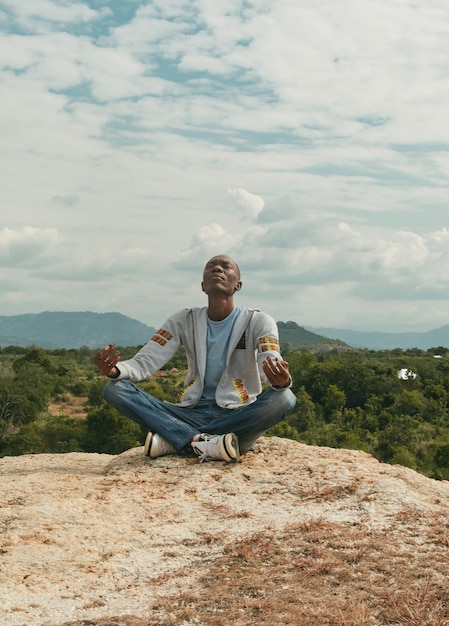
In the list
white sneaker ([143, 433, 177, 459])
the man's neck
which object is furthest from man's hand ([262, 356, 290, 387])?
white sneaker ([143, 433, 177, 459])

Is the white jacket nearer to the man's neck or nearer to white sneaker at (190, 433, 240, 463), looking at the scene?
the man's neck

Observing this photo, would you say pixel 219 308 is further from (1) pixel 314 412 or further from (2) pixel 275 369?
(1) pixel 314 412

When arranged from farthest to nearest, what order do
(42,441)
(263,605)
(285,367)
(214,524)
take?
(42,441) < (285,367) < (214,524) < (263,605)

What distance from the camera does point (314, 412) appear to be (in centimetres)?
3206

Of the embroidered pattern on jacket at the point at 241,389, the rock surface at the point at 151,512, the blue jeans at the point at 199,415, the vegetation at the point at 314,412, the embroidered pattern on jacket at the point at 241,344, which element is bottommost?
the vegetation at the point at 314,412

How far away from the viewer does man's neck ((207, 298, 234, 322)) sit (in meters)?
6.47

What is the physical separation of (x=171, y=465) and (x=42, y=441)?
64.0 ft

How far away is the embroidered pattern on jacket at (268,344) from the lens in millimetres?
6148

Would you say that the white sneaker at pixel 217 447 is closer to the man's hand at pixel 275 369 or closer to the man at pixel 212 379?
the man at pixel 212 379

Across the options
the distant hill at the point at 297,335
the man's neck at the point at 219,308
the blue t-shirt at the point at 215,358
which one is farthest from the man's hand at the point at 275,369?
the distant hill at the point at 297,335

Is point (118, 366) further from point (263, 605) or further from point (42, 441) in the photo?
point (42, 441)

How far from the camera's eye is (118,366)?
20.1ft

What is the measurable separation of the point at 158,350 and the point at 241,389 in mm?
862

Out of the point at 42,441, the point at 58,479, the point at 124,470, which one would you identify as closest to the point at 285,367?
the point at 124,470
